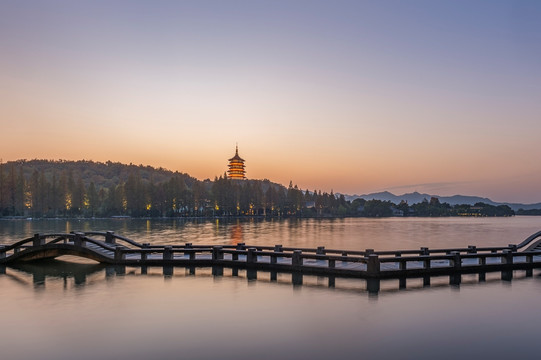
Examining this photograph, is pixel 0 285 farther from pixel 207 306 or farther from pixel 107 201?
pixel 107 201

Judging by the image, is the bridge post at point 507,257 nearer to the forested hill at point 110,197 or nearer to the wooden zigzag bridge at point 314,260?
the wooden zigzag bridge at point 314,260

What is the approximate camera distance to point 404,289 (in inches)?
709

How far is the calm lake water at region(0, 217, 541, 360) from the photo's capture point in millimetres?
11094

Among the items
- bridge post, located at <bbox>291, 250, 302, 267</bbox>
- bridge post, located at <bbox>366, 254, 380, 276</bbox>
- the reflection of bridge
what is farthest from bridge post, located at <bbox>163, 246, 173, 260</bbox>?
bridge post, located at <bbox>366, 254, 380, 276</bbox>

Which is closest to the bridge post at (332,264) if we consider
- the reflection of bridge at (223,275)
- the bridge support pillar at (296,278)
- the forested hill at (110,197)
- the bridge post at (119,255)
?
the reflection of bridge at (223,275)

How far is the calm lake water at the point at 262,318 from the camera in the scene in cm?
1109

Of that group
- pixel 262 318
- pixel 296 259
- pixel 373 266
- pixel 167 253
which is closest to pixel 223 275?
pixel 296 259

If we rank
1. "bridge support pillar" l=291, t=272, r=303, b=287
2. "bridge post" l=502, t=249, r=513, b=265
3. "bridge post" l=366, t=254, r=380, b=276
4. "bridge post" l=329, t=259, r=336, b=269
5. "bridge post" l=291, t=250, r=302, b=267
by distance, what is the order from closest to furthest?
"bridge support pillar" l=291, t=272, r=303, b=287
"bridge post" l=366, t=254, r=380, b=276
"bridge post" l=329, t=259, r=336, b=269
"bridge post" l=291, t=250, r=302, b=267
"bridge post" l=502, t=249, r=513, b=265

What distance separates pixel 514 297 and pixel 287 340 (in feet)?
36.5

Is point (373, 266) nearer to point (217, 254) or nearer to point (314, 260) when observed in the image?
point (314, 260)

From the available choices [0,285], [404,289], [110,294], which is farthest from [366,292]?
[0,285]

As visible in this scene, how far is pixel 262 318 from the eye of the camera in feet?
45.9

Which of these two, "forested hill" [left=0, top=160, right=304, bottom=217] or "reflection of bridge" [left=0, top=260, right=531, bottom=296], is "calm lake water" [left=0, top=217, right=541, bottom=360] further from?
"forested hill" [left=0, top=160, right=304, bottom=217]

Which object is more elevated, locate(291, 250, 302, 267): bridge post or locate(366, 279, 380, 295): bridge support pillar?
locate(291, 250, 302, 267): bridge post
